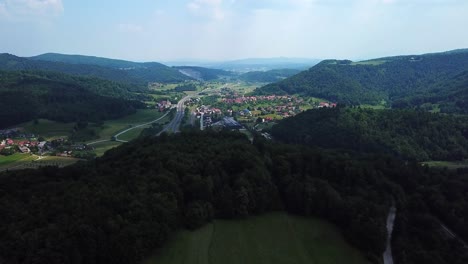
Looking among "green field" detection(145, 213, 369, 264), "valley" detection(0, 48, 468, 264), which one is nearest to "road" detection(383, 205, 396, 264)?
"valley" detection(0, 48, 468, 264)

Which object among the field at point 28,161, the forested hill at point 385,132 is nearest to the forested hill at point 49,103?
the field at point 28,161

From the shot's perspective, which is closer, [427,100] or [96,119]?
[96,119]

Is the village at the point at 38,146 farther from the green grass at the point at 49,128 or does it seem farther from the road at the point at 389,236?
the road at the point at 389,236

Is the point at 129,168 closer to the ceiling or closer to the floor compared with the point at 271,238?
closer to the ceiling

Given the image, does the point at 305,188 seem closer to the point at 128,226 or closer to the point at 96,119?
the point at 128,226

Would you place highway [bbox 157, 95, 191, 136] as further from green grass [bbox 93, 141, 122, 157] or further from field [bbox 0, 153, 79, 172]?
field [bbox 0, 153, 79, 172]

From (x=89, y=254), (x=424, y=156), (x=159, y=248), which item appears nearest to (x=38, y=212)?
(x=89, y=254)

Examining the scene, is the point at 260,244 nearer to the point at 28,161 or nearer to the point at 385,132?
the point at 385,132
